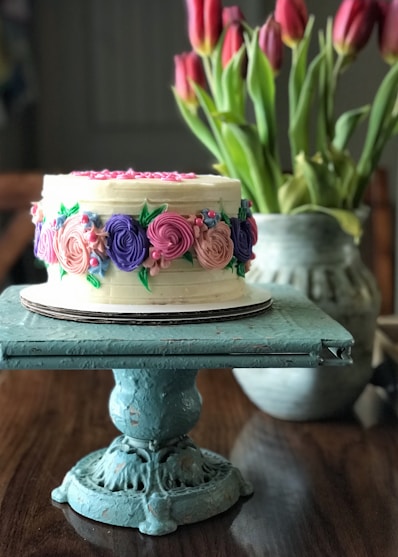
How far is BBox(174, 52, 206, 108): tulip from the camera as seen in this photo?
0.92 meters

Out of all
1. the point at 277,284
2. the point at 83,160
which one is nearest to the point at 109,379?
Answer: the point at 277,284

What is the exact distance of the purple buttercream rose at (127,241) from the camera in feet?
2.00

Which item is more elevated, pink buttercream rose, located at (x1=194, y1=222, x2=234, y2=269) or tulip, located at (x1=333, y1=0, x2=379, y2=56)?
tulip, located at (x1=333, y1=0, x2=379, y2=56)

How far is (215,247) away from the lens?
2.08ft

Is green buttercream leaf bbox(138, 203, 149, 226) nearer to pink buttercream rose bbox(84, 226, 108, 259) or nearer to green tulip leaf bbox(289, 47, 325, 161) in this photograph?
pink buttercream rose bbox(84, 226, 108, 259)

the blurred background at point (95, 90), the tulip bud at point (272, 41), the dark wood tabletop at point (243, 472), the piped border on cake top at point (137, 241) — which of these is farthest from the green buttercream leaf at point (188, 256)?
the blurred background at point (95, 90)

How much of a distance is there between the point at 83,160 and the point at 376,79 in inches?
42.0

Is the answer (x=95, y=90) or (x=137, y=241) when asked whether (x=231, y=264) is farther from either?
(x=95, y=90)

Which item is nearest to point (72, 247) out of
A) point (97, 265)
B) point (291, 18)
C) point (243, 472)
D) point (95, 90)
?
point (97, 265)

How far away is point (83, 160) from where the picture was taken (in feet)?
8.82

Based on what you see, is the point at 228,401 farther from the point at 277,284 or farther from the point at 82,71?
the point at 82,71

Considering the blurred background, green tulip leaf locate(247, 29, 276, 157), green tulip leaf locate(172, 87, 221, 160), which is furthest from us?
the blurred background

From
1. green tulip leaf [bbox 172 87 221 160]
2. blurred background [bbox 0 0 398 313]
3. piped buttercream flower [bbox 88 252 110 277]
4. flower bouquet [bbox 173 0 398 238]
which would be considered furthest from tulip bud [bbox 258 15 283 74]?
blurred background [bbox 0 0 398 313]

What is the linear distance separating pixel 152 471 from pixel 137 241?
0.20 metres
